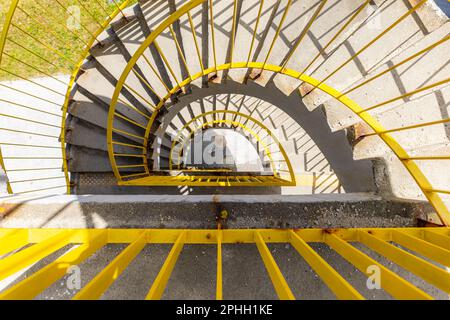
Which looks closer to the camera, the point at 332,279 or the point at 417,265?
the point at 332,279

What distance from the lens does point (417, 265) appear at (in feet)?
3.67

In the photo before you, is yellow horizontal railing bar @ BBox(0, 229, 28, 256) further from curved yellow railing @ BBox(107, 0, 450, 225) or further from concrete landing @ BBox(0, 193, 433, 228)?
curved yellow railing @ BBox(107, 0, 450, 225)

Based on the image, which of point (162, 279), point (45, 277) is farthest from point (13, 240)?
point (162, 279)

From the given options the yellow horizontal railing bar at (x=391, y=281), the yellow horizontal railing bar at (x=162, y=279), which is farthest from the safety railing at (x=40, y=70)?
the yellow horizontal railing bar at (x=391, y=281)

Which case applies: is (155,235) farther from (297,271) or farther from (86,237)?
(297,271)

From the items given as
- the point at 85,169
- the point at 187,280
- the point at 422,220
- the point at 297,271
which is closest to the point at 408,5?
the point at 422,220

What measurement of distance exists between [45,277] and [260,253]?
1.08 meters

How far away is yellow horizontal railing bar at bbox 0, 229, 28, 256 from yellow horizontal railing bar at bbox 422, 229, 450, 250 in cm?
255

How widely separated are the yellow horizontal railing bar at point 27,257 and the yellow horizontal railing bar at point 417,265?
1.82 m

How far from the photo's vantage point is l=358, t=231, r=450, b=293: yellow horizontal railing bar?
3.32 ft

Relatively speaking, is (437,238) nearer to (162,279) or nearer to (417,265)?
(417,265)

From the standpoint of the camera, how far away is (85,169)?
407 cm

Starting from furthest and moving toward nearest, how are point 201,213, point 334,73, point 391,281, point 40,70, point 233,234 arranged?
1. point 40,70
2. point 334,73
3. point 201,213
4. point 233,234
5. point 391,281

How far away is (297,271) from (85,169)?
3.84 m
